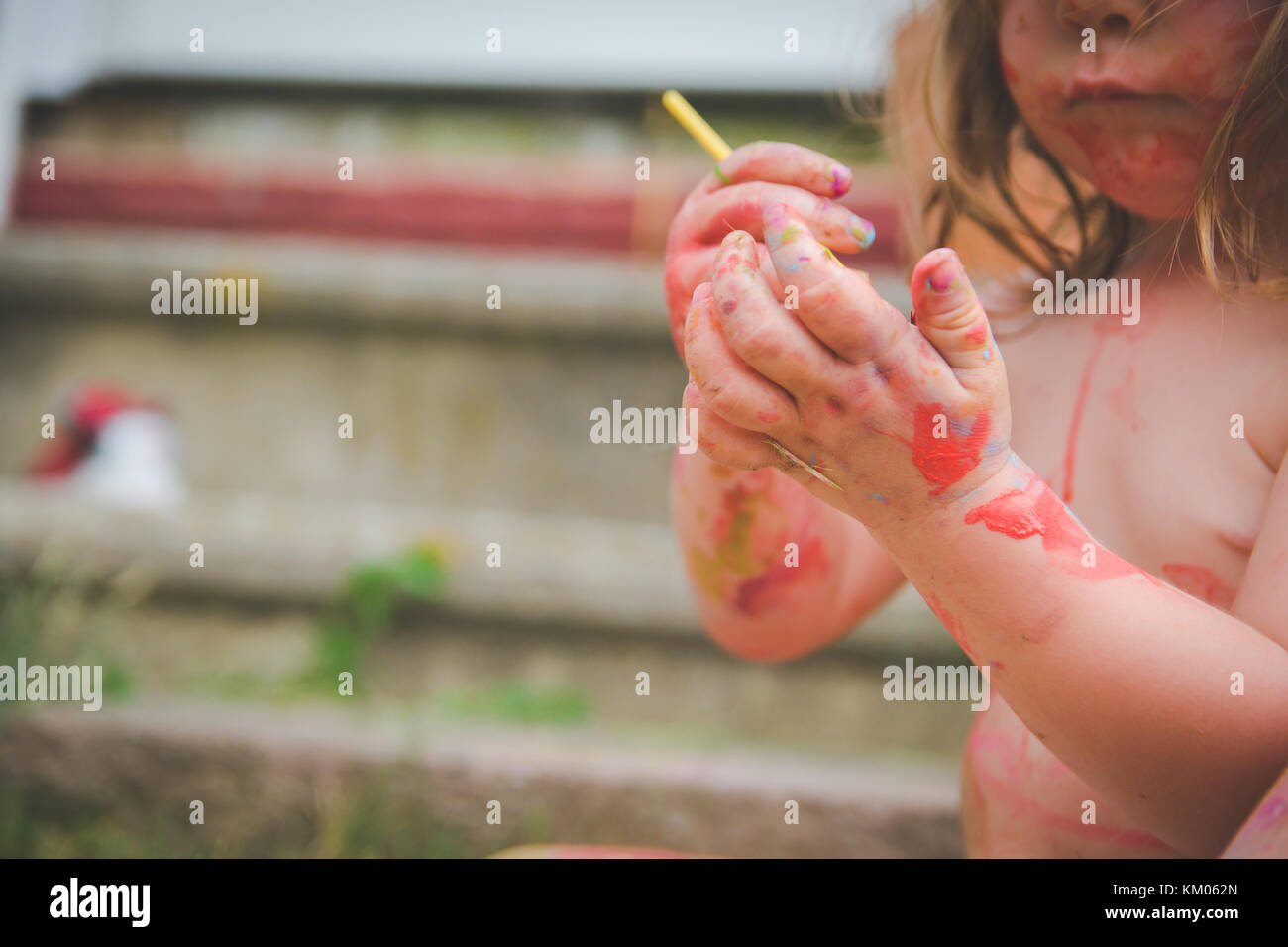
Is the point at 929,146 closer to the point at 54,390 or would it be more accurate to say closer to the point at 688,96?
the point at 688,96

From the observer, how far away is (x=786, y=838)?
64.5 inches

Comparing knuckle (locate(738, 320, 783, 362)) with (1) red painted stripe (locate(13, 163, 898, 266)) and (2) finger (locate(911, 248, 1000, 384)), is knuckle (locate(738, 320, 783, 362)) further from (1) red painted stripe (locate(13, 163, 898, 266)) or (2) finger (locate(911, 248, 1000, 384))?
(1) red painted stripe (locate(13, 163, 898, 266))

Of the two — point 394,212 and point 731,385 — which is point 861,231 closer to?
point 731,385

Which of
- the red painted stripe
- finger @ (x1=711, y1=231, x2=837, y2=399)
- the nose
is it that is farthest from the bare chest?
the red painted stripe

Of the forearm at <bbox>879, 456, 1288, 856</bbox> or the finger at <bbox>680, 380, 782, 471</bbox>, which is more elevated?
the finger at <bbox>680, 380, 782, 471</bbox>

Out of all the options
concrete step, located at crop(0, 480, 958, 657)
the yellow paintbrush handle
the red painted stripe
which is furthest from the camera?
the red painted stripe

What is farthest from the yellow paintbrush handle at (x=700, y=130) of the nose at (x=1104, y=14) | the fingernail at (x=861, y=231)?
the nose at (x=1104, y=14)

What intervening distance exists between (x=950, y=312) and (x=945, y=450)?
0.08 metres

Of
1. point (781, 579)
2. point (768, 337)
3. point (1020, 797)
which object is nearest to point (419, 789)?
point (781, 579)

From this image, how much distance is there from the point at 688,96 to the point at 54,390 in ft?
6.75

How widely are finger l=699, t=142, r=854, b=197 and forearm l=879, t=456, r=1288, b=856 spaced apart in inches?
10.1

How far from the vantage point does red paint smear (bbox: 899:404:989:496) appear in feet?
1.72

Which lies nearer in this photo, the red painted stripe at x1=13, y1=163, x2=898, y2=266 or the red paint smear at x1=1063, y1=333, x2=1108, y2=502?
the red paint smear at x1=1063, y1=333, x2=1108, y2=502

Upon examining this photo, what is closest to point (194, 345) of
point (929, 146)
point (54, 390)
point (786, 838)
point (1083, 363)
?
point (54, 390)
